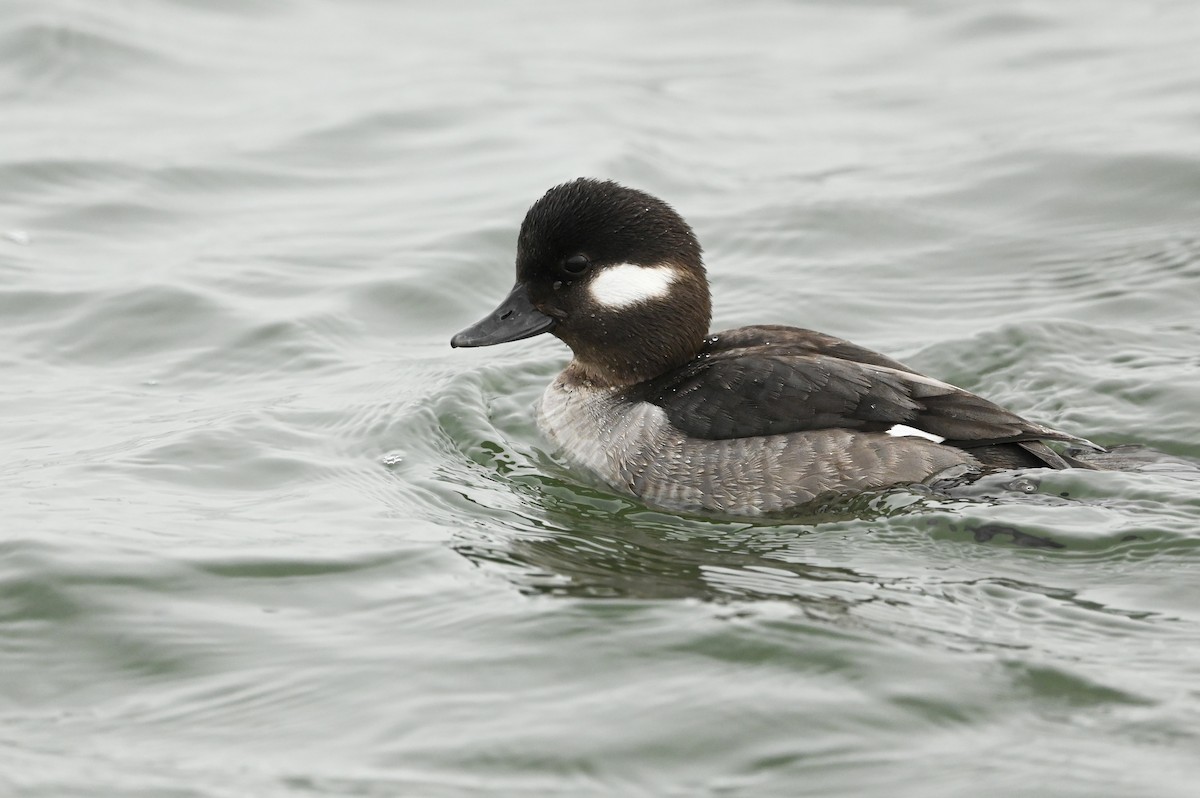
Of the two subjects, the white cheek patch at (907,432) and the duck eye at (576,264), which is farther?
the duck eye at (576,264)

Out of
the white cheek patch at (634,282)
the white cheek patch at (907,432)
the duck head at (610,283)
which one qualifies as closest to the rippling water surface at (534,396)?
the white cheek patch at (907,432)

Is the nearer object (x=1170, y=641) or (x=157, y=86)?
(x=1170, y=641)

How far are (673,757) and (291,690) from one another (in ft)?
5.15

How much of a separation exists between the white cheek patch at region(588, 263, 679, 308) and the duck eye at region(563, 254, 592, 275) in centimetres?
9

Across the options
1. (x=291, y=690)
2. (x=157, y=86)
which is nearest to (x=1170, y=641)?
(x=291, y=690)

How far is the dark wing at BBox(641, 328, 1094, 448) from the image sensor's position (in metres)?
7.94

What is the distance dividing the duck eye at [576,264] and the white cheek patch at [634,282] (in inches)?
3.5

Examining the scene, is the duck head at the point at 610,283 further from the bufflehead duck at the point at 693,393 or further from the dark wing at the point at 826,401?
the dark wing at the point at 826,401

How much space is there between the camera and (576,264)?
870cm

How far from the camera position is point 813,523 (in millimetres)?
7844

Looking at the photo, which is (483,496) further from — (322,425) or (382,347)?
(382,347)

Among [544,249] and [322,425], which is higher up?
[544,249]

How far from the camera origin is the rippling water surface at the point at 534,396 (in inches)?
230

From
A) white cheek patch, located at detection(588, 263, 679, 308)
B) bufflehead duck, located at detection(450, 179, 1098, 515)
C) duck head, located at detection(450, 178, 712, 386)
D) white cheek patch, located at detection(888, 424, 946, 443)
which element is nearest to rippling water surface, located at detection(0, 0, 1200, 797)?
bufflehead duck, located at detection(450, 179, 1098, 515)
